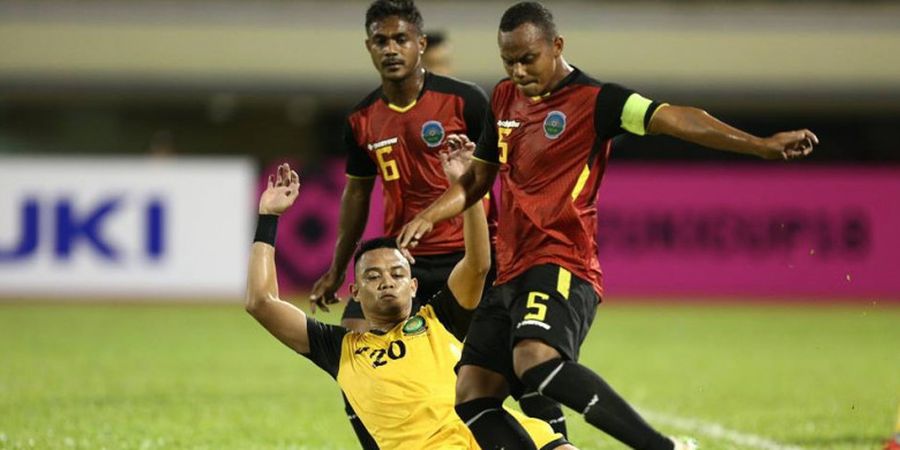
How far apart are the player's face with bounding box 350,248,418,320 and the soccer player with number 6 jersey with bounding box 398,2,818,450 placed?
34 cm

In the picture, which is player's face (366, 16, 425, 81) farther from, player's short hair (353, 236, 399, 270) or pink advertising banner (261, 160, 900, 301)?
pink advertising banner (261, 160, 900, 301)

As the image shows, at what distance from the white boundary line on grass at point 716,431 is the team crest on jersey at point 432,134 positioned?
2474 millimetres

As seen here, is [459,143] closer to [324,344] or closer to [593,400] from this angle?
[324,344]

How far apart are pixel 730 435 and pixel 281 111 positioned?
19.8 metres

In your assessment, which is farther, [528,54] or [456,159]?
[456,159]

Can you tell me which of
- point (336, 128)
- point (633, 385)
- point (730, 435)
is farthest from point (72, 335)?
point (336, 128)

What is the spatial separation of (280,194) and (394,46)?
135cm

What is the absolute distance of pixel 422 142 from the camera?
7.25m

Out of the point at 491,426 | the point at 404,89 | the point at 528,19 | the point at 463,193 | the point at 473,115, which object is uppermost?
the point at 528,19

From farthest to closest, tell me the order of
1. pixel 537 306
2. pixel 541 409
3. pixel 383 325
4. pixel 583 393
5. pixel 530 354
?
pixel 541 409
pixel 383 325
pixel 537 306
pixel 530 354
pixel 583 393

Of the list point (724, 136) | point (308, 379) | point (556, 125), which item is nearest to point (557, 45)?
point (556, 125)

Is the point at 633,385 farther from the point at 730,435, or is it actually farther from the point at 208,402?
the point at 208,402

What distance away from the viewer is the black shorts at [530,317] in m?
5.61

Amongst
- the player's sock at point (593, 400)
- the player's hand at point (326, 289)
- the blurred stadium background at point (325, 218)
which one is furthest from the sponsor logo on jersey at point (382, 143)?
the player's sock at point (593, 400)
